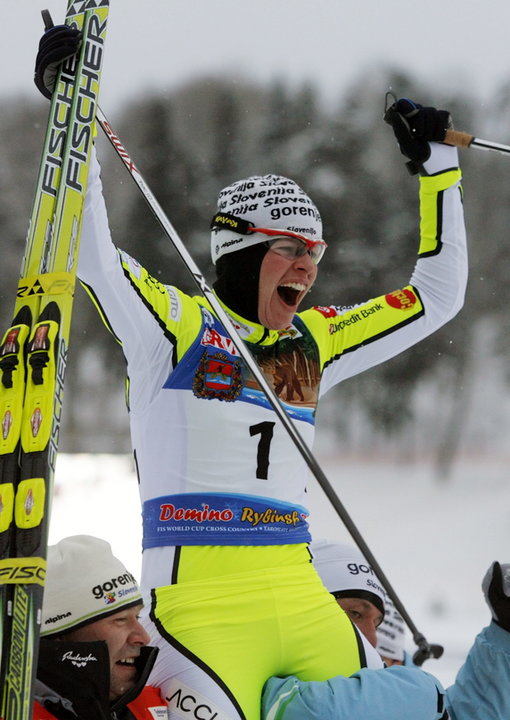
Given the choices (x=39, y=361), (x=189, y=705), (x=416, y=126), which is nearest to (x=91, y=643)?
(x=189, y=705)

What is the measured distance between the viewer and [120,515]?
21.6ft

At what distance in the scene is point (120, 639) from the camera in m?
1.67

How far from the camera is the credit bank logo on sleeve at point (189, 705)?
1.62 meters

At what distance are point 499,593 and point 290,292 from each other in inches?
27.3

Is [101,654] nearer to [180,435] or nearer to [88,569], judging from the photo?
[88,569]

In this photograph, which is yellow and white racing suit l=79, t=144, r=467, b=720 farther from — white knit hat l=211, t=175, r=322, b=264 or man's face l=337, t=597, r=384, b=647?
man's face l=337, t=597, r=384, b=647

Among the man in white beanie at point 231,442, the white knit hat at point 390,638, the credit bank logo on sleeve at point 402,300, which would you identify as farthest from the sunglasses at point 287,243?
the white knit hat at point 390,638

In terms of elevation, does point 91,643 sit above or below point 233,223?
below

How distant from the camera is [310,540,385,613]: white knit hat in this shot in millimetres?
2371

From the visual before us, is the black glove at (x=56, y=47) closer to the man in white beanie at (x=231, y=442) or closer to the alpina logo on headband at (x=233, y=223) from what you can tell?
the man in white beanie at (x=231, y=442)

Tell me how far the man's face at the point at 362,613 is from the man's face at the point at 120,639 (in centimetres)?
77

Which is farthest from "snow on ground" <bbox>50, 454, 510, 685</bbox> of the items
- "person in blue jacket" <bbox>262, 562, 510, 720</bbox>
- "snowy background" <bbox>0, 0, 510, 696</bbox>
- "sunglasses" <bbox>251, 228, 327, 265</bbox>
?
"sunglasses" <bbox>251, 228, 327, 265</bbox>

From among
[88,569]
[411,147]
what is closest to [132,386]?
[88,569]

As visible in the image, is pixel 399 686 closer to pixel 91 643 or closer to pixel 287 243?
pixel 91 643
